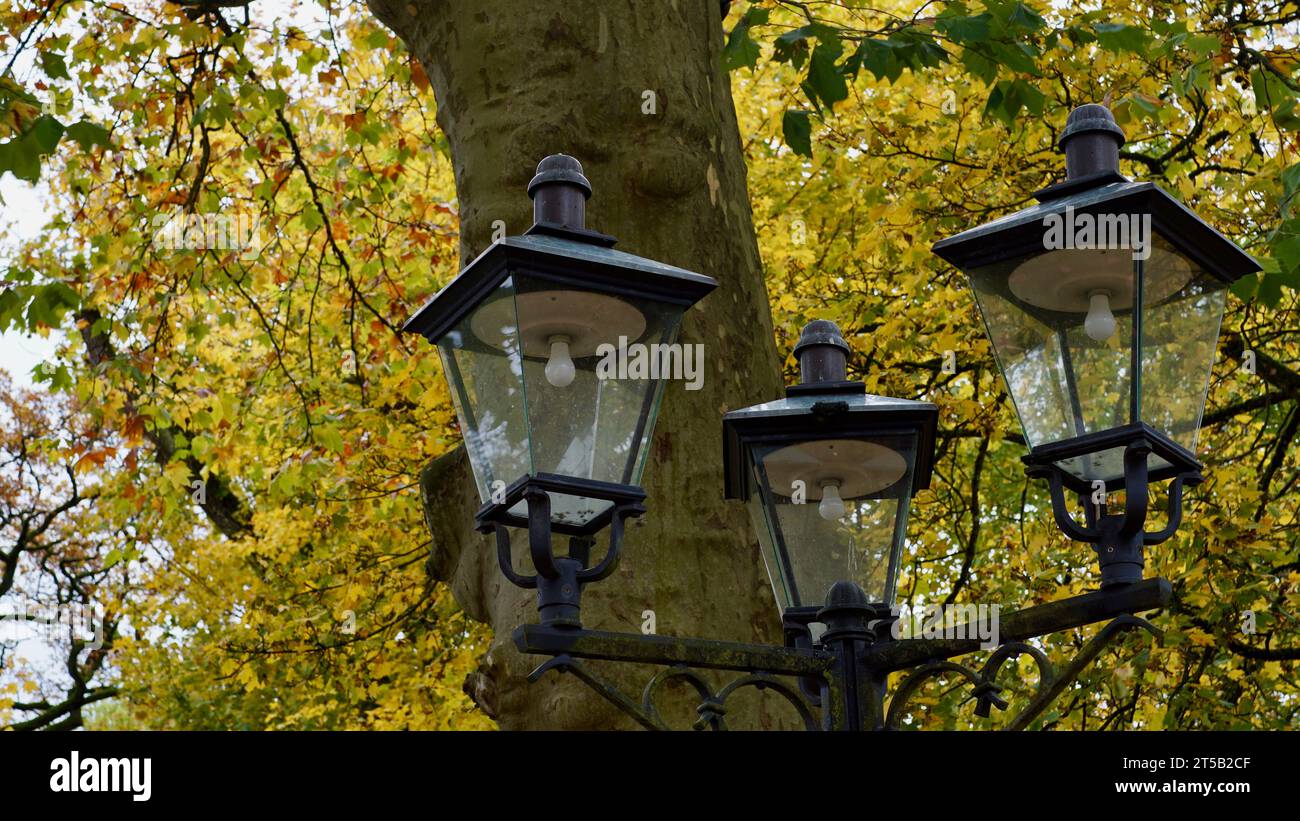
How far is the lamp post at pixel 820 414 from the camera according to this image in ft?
9.39

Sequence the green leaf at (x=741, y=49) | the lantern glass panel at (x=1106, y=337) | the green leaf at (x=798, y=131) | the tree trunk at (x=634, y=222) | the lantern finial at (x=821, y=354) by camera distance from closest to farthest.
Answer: the lantern glass panel at (x=1106, y=337), the lantern finial at (x=821, y=354), the tree trunk at (x=634, y=222), the green leaf at (x=741, y=49), the green leaf at (x=798, y=131)

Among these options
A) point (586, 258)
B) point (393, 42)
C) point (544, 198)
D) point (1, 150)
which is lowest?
point (586, 258)

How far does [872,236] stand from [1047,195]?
5.42 metres

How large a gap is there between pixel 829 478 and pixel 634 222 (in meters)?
1.73

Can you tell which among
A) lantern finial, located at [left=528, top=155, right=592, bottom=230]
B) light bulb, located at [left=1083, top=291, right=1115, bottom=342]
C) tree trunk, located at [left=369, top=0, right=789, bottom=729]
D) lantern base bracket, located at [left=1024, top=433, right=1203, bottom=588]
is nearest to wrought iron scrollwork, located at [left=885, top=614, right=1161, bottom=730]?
lantern base bracket, located at [left=1024, top=433, right=1203, bottom=588]

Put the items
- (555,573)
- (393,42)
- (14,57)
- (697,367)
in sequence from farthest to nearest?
1. (393,42)
2. (14,57)
3. (697,367)
4. (555,573)

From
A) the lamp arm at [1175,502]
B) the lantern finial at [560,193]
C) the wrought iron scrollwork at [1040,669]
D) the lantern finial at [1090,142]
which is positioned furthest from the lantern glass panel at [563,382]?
the lamp arm at [1175,502]

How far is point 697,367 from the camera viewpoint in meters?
4.57

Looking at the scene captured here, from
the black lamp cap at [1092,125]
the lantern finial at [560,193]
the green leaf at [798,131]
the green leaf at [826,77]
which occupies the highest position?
the green leaf at [826,77]

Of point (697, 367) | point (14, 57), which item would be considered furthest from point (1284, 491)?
point (14, 57)

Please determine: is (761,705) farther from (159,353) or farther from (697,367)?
(159,353)

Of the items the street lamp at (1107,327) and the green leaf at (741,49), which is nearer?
the street lamp at (1107,327)

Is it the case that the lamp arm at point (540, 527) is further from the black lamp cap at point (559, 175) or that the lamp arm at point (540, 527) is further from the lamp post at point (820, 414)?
the black lamp cap at point (559, 175)

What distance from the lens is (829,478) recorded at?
132 inches
